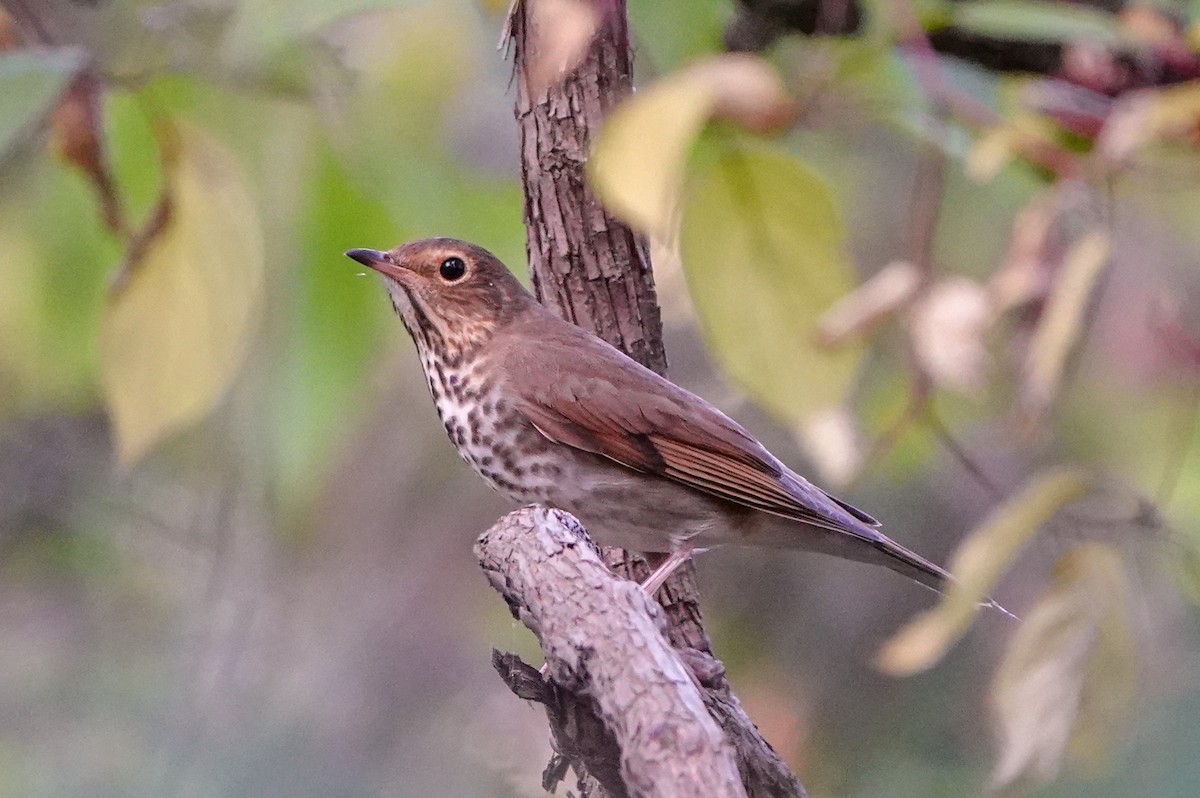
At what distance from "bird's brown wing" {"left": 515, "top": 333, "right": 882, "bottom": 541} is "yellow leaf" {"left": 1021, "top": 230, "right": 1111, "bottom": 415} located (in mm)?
1560

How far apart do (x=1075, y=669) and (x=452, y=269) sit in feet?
6.15

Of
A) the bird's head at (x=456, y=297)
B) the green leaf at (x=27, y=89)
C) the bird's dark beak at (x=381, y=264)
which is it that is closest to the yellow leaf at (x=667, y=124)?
the green leaf at (x=27, y=89)

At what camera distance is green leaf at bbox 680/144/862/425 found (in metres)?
0.95

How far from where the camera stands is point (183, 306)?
1033mm

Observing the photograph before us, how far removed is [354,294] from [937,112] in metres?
0.63

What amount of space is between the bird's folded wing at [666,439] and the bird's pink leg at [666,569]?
126 millimetres

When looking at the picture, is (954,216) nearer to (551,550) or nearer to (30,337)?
(551,550)

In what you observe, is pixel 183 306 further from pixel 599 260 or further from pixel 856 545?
pixel 856 545

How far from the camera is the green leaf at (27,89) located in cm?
100

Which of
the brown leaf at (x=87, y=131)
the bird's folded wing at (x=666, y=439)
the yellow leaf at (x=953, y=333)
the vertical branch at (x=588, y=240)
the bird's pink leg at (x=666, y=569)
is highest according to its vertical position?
the vertical branch at (x=588, y=240)

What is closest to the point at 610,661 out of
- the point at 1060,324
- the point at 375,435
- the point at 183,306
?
the point at 183,306

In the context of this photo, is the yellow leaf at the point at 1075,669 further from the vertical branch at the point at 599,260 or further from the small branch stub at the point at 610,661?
the vertical branch at the point at 599,260

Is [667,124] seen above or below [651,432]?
below

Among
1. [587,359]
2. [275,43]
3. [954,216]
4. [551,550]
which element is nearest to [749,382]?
[275,43]
